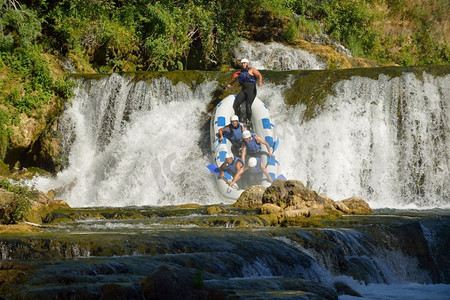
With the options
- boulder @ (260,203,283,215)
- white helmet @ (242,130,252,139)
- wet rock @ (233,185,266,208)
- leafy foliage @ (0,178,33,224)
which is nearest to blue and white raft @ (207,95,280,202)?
white helmet @ (242,130,252,139)

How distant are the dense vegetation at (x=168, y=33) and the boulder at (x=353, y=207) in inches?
348

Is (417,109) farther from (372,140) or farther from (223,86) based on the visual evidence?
(223,86)

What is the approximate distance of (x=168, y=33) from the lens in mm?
22688

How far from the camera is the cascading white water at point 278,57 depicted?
902 inches

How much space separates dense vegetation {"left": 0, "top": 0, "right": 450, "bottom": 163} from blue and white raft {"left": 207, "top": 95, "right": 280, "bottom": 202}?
4.27 metres

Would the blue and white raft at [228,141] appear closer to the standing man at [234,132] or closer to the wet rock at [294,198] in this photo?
the standing man at [234,132]

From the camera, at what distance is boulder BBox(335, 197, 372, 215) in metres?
12.8

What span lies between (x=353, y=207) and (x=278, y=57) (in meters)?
10.9

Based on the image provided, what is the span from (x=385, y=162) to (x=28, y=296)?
12.3 m

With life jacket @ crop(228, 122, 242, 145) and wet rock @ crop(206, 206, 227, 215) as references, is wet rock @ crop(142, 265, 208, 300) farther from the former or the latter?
life jacket @ crop(228, 122, 242, 145)

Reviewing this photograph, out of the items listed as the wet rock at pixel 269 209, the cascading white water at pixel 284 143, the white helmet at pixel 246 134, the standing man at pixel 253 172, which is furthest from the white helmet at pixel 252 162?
the wet rock at pixel 269 209

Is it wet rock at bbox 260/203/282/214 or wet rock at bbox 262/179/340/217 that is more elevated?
wet rock at bbox 262/179/340/217

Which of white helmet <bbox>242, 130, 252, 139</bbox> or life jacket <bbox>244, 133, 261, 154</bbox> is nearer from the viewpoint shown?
white helmet <bbox>242, 130, 252, 139</bbox>

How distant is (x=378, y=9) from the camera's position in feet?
95.2
